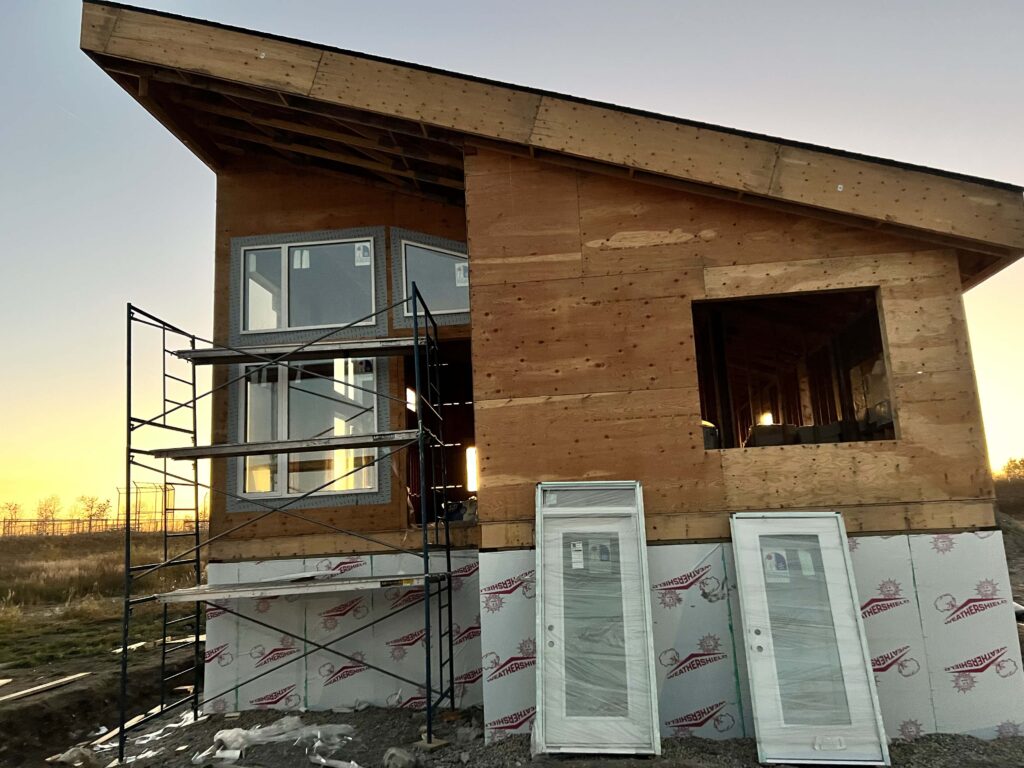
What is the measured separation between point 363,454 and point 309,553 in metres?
1.42

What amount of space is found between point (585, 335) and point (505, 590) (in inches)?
111

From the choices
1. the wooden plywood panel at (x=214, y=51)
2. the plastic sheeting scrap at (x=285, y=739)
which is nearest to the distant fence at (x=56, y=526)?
the plastic sheeting scrap at (x=285, y=739)

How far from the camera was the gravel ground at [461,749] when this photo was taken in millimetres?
5652

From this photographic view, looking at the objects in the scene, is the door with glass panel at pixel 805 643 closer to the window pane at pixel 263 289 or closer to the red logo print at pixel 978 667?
the red logo print at pixel 978 667

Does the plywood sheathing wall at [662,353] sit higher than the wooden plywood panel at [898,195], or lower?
lower

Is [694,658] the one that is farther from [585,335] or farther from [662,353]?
[585,335]

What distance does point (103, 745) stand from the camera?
814 centimetres

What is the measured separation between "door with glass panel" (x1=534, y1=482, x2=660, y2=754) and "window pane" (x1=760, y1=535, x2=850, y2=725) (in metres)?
1.17

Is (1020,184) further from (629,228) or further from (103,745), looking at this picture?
(103,745)

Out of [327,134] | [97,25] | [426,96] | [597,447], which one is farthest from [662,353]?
[97,25]

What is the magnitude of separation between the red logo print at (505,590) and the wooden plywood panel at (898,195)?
187 inches

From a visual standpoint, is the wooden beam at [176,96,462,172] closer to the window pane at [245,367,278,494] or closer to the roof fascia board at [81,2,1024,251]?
the roof fascia board at [81,2,1024,251]

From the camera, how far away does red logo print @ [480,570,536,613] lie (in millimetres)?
6867

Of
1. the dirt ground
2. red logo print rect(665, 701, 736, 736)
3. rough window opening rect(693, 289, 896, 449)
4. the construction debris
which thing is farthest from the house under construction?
the construction debris
